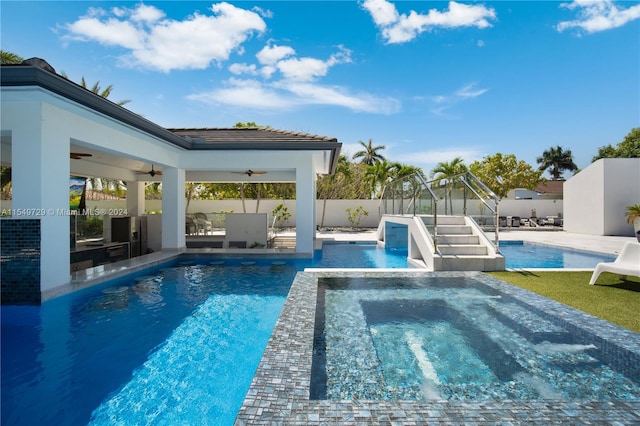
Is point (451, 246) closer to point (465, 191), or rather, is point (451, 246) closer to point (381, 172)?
point (465, 191)

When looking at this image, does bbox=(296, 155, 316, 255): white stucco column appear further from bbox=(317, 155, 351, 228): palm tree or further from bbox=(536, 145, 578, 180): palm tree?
bbox=(536, 145, 578, 180): palm tree

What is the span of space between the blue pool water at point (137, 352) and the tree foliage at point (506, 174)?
2838 cm

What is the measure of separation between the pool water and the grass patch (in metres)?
0.79

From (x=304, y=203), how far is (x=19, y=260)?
7299mm

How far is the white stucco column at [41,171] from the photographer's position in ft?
20.2

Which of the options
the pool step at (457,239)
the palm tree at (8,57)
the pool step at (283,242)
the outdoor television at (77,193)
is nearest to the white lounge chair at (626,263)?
the pool step at (457,239)

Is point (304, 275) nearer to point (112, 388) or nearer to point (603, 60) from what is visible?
point (112, 388)

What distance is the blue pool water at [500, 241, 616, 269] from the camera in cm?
1055

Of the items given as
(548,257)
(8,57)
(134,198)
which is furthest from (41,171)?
(8,57)

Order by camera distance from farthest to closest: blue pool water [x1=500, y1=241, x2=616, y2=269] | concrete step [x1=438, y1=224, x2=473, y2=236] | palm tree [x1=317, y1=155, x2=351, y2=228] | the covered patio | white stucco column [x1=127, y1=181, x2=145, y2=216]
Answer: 1. palm tree [x1=317, y1=155, x2=351, y2=228]
2. white stucco column [x1=127, y1=181, x2=145, y2=216]
3. blue pool water [x1=500, y1=241, x2=616, y2=269]
4. concrete step [x1=438, y1=224, x2=473, y2=236]
5. the covered patio

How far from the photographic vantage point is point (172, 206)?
38.9 feet

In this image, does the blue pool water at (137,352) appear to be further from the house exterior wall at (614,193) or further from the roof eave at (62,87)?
the house exterior wall at (614,193)

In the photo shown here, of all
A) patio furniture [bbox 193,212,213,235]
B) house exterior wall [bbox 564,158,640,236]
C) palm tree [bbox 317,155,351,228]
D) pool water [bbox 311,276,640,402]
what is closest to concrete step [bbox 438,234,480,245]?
pool water [bbox 311,276,640,402]

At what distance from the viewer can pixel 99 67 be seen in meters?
13.6
